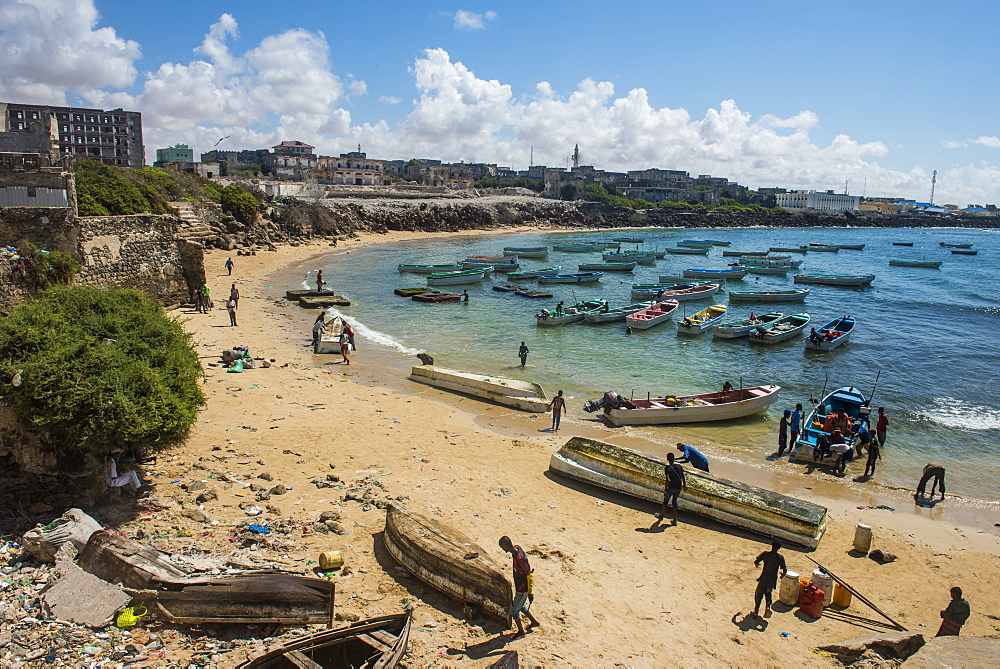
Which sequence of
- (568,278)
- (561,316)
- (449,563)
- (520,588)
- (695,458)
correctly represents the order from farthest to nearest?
(568,278) < (561,316) < (695,458) < (449,563) < (520,588)

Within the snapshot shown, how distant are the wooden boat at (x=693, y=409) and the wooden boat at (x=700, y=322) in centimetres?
1194

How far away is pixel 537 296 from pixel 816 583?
33.4 meters

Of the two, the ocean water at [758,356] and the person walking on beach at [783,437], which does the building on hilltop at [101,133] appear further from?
the person walking on beach at [783,437]

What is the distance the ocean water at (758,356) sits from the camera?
1761 cm

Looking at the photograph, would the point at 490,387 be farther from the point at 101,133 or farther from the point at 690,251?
the point at 101,133

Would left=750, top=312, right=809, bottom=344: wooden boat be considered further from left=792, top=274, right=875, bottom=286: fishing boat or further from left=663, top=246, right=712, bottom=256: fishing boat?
left=663, top=246, right=712, bottom=256: fishing boat

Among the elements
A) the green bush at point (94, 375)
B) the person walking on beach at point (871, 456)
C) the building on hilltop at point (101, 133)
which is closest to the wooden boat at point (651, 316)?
the person walking on beach at point (871, 456)

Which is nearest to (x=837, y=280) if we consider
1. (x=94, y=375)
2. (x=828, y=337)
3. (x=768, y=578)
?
(x=828, y=337)

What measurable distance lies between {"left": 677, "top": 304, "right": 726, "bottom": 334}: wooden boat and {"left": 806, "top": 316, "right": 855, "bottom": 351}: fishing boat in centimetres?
478

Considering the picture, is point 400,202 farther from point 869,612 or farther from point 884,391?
point 869,612

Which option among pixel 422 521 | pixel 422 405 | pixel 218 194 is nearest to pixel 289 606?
pixel 422 521

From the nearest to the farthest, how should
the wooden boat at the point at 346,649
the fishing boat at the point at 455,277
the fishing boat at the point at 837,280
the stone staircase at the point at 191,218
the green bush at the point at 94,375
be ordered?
the wooden boat at the point at 346,649 < the green bush at the point at 94,375 < the stone staircase at the point at 191,218 < the fishing boat at the point at 455,277 < the fishing boat at the point at 837,280

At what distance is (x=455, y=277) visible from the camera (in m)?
46.4

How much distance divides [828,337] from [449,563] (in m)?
26.1
